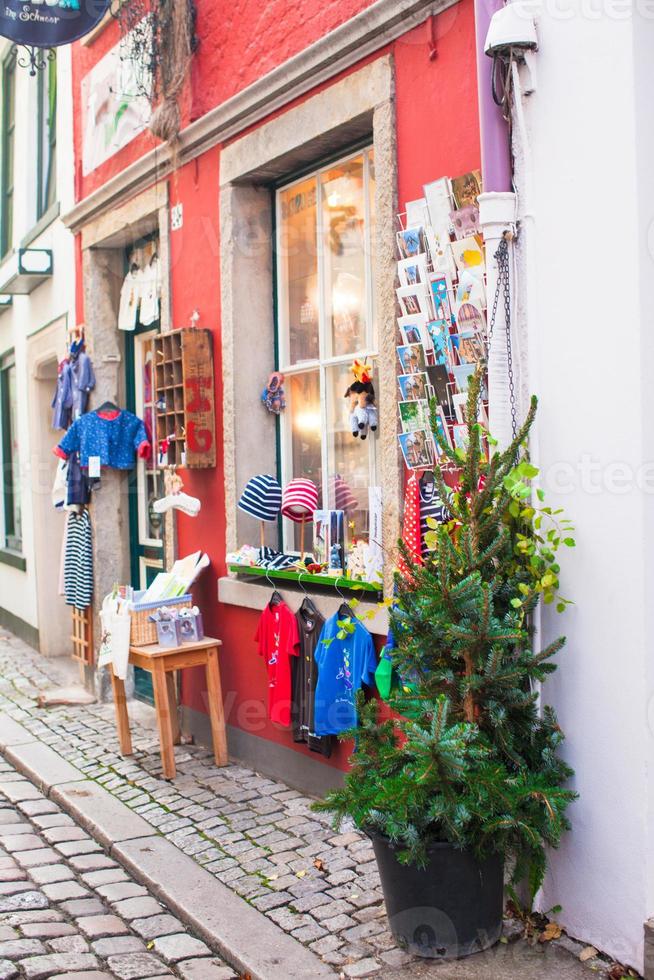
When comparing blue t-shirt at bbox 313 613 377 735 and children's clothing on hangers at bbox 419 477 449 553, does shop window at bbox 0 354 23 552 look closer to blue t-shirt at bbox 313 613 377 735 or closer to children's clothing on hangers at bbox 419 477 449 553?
blue t-shirt at bbox 313 613 377 735

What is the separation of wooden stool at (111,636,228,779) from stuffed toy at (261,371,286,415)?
1.41 meters

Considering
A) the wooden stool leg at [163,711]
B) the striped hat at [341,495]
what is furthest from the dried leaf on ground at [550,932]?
the wooden stool leg at [163,711]

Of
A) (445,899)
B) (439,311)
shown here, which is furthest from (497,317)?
(445,899)

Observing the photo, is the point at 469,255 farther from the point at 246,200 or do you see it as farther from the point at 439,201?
the point at 246,200

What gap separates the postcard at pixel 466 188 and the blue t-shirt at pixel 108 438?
4114mm

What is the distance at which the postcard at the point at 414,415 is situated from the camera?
4723mm

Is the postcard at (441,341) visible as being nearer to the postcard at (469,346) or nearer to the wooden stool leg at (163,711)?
the postcard at (469,346)

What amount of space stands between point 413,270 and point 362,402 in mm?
885

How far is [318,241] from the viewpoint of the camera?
5.92 m

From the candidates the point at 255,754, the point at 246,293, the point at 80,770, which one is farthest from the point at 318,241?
the point at 80,770

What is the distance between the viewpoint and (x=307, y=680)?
5.54 metres

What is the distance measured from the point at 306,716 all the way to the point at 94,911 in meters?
1.47

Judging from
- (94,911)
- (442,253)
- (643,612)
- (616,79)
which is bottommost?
(94,911)

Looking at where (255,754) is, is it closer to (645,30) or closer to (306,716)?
(306,716)
